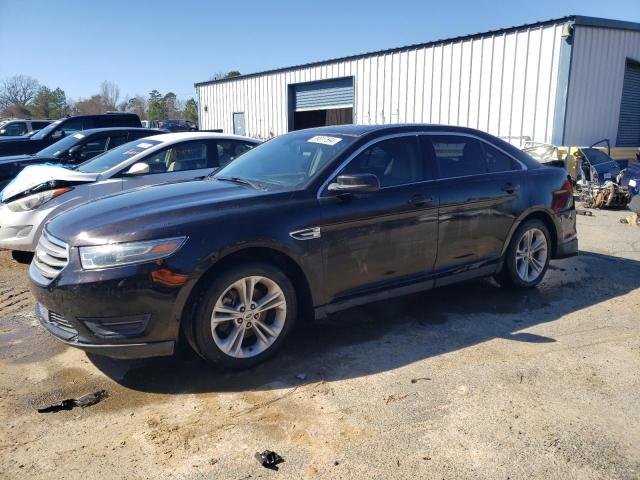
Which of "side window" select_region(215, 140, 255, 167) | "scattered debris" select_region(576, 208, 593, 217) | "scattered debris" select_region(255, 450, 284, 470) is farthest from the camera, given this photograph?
"scattered debris" select_region(576, 208, 593, 217)

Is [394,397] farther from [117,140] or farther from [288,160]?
[117,140]

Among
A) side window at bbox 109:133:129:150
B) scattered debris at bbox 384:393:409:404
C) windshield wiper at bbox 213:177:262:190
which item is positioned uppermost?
side window at bbox 109:133:129:150

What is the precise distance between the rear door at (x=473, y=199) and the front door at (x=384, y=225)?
0.60ft

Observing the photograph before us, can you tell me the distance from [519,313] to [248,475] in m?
3.19

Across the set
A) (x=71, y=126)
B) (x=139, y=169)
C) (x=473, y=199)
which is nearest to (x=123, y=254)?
(x=473, y=199)

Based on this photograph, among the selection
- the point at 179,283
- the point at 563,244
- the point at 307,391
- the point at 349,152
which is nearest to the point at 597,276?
the point at 563,244

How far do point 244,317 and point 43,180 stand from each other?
13.4 feet

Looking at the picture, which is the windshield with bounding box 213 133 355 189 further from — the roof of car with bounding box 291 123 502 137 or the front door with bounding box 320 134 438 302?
the front door with bounding box 320 134 438 302

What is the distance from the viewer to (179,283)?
3361mm

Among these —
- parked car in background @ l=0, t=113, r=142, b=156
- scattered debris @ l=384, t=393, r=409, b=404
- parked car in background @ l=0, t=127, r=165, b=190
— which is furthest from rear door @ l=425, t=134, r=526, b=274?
parked car in background @ l=0, t=113, r=142, b=156

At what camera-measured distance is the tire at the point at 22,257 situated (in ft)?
22.2

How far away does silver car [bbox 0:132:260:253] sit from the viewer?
6.12m

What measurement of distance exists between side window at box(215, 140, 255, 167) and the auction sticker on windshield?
303cm

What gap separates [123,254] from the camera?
131 inches
